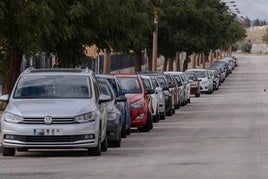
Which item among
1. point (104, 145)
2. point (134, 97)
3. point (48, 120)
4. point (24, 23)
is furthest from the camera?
point (134, 97)

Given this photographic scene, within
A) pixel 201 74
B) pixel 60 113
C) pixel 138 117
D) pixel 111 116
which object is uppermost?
pixel 60 113

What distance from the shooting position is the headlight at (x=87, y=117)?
56.5 feet

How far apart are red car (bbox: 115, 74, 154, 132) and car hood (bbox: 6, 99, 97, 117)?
8.22m

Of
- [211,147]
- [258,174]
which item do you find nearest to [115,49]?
[211,147]

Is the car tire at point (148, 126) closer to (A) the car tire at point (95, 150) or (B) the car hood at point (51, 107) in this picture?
(A) the car tire at point (95, 150)

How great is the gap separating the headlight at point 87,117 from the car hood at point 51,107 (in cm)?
8

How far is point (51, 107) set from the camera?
17.3m

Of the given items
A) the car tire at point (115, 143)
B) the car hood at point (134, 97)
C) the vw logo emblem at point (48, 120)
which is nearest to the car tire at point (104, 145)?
the car tire at point (115, 143)

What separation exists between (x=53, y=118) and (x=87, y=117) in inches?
27.4

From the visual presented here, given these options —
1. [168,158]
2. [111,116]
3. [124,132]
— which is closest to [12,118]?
[168,158]

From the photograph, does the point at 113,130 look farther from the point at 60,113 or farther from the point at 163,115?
the point at 163,115

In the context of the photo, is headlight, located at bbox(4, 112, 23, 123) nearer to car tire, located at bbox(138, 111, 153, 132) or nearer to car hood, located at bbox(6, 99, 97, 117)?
car hood, located at bbox(6, 99, 97, 117)

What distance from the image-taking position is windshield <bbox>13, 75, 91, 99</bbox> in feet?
60.1

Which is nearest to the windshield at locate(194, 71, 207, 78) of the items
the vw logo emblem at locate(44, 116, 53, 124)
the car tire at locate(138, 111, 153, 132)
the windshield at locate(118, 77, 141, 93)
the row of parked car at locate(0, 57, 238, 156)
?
the windshield at locate(118, 77, 141, 93)
